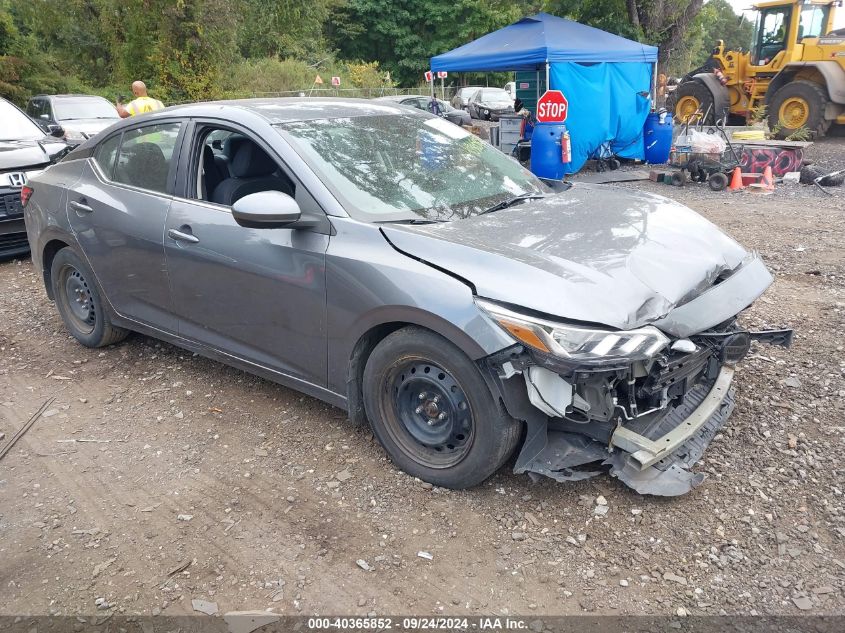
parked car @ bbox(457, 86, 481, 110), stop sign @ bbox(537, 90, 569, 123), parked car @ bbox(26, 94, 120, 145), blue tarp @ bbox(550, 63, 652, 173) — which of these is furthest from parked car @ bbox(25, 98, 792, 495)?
parked car @ bbox(457, 86, 481, 110)

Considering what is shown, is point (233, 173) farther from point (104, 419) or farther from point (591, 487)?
point (591, 487)

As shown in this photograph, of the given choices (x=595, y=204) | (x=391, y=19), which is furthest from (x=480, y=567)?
(x=391, y=19)

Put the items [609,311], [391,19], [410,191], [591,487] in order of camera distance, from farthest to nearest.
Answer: [391,19] < [410,191] < [591,487] < [609,311]

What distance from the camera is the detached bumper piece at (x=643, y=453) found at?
285cm

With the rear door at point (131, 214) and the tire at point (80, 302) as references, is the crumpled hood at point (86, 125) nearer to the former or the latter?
the tire at point (80, 302)

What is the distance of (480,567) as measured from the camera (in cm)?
269

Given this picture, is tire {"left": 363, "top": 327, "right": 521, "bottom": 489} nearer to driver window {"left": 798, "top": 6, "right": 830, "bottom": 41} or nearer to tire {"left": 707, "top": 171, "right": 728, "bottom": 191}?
tire {"left": 707, "top": 171, "right": 728, "bottom": 191}

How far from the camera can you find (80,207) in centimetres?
446

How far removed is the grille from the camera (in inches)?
283

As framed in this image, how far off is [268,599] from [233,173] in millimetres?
2463

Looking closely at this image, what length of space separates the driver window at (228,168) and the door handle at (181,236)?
0.77 ft

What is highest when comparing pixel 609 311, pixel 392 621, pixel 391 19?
pixel 391 19

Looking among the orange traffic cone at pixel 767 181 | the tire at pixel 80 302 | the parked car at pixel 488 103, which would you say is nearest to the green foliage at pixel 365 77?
the parked car at pixel 488 103

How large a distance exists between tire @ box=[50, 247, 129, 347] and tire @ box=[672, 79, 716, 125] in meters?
15.2
